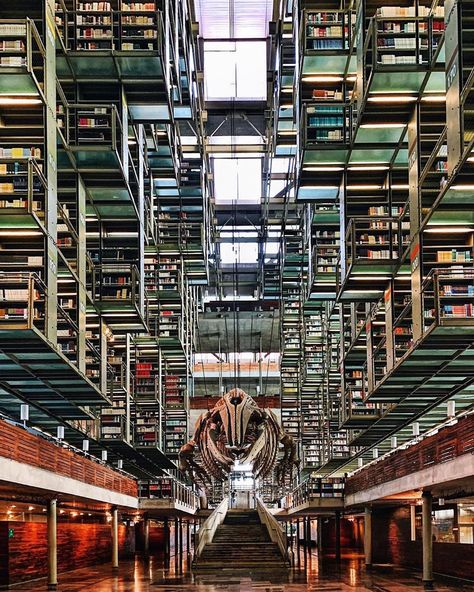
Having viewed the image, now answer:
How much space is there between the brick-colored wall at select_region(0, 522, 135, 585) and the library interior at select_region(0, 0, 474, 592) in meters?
0.09

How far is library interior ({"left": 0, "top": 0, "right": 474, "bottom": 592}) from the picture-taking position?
47.9ft

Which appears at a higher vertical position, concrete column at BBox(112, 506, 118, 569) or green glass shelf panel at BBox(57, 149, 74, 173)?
green glass shelf panel at BBox(57, 149, 74, 173)

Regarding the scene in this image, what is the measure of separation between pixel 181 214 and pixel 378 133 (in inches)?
548

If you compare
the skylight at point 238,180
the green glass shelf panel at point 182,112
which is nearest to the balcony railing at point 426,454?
the green glass shelf panel at point 182,112

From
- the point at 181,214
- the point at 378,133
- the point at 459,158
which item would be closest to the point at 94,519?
the point at 181,214

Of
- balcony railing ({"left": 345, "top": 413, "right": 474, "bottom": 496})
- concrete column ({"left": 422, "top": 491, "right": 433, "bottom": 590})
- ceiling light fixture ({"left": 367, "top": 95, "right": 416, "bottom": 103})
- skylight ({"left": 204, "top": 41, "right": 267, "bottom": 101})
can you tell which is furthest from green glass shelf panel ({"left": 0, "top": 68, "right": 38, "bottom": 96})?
skylight ({"left": 204, "top": 41, "right": 267, "bottom": 101})

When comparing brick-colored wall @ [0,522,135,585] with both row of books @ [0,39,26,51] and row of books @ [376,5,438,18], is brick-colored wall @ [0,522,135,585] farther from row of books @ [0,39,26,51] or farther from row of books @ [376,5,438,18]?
row of books @ [376,5,438,18]

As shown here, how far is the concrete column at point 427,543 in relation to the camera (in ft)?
63.0

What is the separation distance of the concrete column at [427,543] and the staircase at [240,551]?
20.5 ft

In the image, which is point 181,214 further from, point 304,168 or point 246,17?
point 304,168

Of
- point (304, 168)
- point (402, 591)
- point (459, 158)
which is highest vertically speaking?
point (304, 168)

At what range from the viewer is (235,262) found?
78.2ft

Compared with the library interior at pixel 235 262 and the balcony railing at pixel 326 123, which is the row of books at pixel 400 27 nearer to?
the library interior at pixel 235 262

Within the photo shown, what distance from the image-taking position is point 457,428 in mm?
14641
